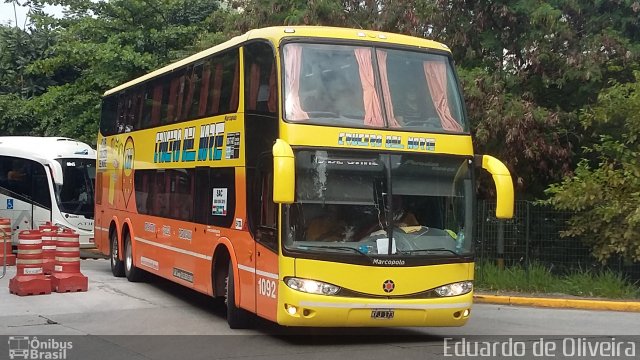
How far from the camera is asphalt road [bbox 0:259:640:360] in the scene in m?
9.88

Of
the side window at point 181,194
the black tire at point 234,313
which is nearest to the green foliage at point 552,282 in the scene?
the side window at point 181,194

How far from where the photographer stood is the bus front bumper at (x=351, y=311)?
9688mm

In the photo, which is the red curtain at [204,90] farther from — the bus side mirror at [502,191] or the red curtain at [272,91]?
the bus side mirror at [502,191]

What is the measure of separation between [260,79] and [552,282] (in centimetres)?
888

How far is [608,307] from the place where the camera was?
15.4m

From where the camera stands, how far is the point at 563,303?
15.7 metres

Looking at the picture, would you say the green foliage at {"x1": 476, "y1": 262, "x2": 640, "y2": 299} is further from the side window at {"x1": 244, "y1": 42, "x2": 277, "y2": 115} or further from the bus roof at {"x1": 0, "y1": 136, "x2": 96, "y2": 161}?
the bus roof at {"x1": 0, "y1": 136, "x2": 96, "y2": 161}

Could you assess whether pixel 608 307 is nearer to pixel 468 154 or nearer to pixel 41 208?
pixel 468 154

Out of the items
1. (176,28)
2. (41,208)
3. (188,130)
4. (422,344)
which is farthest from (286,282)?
(176,28)

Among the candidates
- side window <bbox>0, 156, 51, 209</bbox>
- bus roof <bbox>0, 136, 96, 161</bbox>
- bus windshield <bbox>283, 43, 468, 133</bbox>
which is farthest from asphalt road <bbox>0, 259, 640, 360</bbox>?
bus roof <bbox>0, 136, 96, 161</bbox>

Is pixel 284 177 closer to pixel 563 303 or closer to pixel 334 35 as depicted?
pixel 334 35

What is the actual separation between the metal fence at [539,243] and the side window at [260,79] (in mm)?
7824

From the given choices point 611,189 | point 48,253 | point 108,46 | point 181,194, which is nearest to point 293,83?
point 181,194

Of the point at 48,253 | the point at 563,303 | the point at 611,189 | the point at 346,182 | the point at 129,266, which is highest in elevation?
the point at 346,182
